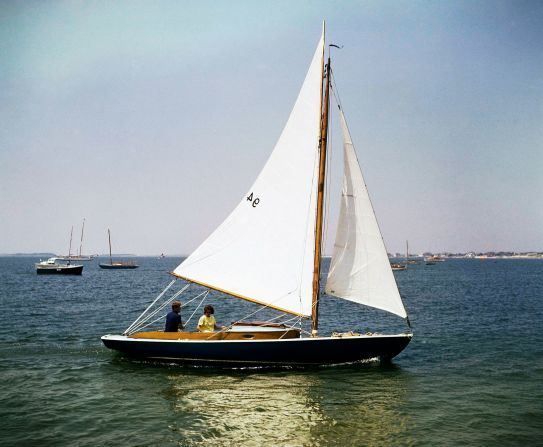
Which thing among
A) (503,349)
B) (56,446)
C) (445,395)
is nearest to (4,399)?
(56,446)

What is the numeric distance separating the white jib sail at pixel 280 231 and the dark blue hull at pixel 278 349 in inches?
60.8

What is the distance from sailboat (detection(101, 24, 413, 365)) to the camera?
16875mm

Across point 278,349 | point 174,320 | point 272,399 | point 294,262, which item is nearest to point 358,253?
point 294,262

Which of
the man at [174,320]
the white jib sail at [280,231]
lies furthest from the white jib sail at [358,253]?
the man at [174,320]

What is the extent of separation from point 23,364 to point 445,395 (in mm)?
16382

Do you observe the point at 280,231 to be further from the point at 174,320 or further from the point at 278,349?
the point at 174,320

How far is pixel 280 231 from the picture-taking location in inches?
711

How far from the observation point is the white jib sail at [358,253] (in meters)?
17.0

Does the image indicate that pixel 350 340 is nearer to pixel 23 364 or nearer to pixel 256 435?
pixel 256 435

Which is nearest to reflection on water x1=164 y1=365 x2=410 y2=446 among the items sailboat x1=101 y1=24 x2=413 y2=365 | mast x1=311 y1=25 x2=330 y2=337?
sailboat x1=101 y1=24 x2=413 y2=365

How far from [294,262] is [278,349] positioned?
3.50m

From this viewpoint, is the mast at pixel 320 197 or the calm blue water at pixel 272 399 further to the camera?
the mast at pixel 320 197

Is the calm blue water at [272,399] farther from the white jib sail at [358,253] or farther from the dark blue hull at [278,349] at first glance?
the white jib sail at [358,253]

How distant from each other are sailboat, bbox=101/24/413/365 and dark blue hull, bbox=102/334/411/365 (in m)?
0.04
